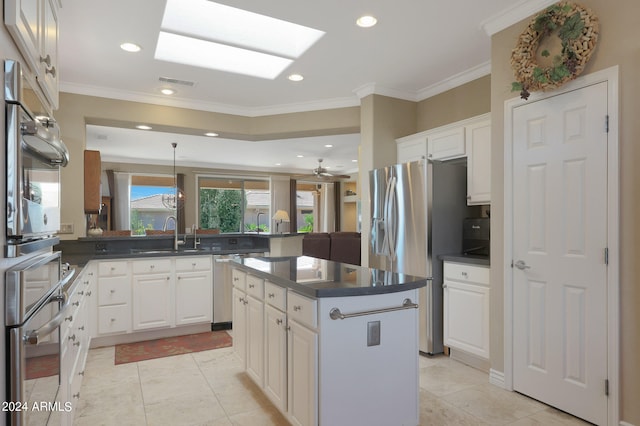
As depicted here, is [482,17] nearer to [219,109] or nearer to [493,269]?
[493,269]

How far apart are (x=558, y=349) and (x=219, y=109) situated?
13.6ft

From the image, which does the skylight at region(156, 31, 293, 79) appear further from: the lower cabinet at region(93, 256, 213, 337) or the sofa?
the sofa

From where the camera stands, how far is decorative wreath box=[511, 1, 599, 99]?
2.27 metres

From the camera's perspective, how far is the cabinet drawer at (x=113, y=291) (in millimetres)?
3918

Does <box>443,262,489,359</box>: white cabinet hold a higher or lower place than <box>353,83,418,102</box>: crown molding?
lower

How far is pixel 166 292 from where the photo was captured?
13.7 ft

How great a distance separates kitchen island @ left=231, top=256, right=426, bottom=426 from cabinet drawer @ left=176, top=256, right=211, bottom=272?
7.43 feet

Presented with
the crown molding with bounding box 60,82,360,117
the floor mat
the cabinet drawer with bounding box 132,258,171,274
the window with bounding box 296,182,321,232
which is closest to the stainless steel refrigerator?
the crown molding with bounding box 60,82,360,117

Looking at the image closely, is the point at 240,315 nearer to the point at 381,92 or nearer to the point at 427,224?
the point at 427,224

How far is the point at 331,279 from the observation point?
214 centimetres

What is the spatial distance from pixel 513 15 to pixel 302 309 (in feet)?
8.09

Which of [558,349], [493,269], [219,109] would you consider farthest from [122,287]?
[558,349]

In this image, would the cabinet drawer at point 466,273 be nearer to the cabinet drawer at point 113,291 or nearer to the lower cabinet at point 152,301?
the lower cabinet at point 152,301

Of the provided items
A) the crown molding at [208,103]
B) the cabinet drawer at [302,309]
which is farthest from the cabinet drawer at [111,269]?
the cabinet drawer at [302,309]
